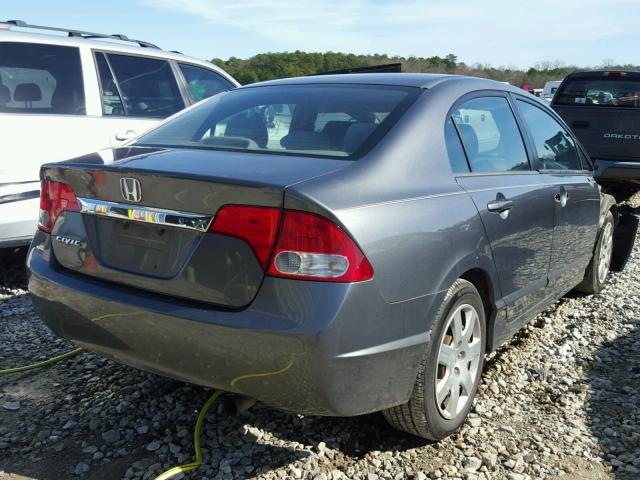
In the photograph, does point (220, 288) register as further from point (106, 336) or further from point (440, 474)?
point (440, 474)

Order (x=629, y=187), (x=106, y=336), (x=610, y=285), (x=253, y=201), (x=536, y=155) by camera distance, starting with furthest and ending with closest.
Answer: (x=629, y=187), (x=610, y=285), (x=536, y=155), (x=106, y=336), (x=253, y=201)

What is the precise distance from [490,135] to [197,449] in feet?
6.85

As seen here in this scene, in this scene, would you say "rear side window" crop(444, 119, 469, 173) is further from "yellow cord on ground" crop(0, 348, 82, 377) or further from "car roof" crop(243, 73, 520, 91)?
"yellow cord on ground" crop(0, 348, 82, 377)

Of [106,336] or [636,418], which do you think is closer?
[106,336]

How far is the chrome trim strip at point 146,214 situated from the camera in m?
2.23

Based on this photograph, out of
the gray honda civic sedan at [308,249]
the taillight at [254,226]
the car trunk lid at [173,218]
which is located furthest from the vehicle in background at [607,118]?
the taillight at [254,226]

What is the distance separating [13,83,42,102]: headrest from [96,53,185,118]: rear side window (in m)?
0.56

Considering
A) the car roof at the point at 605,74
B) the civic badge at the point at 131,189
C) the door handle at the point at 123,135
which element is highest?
the car roof at the point at 605,74

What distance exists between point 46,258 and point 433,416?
1.77m

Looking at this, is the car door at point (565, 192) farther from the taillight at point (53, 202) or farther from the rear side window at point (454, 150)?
the taillight at point (53, 202)

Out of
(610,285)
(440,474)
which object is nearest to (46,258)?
(440,474)

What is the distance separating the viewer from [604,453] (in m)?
2.82

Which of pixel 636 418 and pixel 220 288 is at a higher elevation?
pixel 220 288

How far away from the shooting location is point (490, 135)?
3.28 meters
